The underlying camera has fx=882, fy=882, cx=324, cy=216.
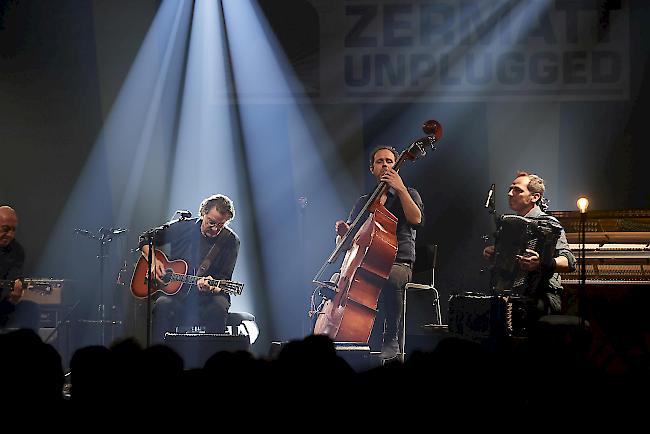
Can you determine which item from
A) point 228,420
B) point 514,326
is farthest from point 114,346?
point 514,326

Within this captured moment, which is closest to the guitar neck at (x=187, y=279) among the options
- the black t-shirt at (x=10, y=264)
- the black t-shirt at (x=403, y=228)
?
the black t-shirt at (x=403, y=228)

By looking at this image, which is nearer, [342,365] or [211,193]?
[342,365]

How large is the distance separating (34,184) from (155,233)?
3010mm

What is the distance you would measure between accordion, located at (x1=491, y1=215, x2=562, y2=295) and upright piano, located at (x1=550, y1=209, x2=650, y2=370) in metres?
0.41

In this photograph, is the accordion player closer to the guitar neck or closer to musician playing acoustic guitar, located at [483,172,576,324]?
musician playing acoustic guitar, located at [483,172,576,324]

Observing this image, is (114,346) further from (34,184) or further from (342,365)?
(34,184)

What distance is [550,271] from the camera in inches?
263

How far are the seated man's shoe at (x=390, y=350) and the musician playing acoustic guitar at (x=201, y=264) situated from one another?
4.73 feet

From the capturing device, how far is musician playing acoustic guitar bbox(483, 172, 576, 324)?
21.9 feet

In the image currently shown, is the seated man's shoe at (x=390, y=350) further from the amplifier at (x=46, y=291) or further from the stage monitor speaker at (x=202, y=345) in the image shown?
the amplifier at (x=46, y=291)

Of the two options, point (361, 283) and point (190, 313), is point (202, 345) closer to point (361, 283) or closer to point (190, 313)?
point (190, 313)

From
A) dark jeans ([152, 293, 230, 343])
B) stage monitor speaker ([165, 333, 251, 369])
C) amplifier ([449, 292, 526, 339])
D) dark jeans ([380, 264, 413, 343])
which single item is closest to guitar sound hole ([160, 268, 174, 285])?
dark jeans ([152, 293, 230, 343])

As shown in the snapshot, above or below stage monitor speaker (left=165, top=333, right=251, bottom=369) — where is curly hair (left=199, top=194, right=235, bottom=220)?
above

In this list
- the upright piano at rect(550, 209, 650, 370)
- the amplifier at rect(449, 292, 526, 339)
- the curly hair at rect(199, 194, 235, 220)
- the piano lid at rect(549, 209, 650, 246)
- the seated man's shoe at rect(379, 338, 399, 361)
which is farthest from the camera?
the piano lid at rect(549, 209, 650, 246)
